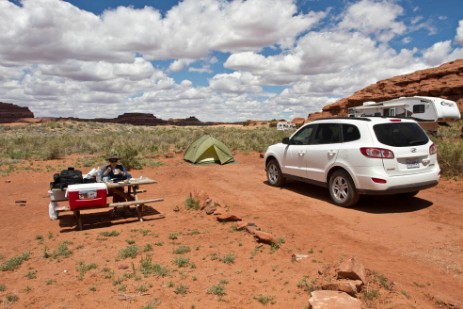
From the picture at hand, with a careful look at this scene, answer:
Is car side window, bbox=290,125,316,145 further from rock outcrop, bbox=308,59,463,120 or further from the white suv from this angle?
rock outcrop, bbox=308,59,463,120

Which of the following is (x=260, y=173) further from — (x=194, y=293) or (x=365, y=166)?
(x=194, y=293)

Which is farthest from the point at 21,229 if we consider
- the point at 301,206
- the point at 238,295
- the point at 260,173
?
the point at 260,173

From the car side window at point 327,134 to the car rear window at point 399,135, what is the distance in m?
0.93

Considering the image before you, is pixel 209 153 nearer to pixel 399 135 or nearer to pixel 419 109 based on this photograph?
pixel 399 135

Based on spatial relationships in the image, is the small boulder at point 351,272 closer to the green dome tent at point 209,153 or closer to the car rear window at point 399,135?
the car rear window at point 399,135

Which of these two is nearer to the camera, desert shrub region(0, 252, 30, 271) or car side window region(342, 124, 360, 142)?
desert shrub region(0, 252, 30, 271)

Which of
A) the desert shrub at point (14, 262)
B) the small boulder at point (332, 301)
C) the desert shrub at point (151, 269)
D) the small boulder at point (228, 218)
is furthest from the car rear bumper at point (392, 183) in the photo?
the desert shrub at point (14, 262)

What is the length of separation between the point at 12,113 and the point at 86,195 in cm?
15911

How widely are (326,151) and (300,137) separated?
1.42m

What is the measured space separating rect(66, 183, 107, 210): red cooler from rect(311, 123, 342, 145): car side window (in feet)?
16.3

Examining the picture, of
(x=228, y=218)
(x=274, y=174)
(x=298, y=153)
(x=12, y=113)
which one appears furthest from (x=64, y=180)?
(x=12, y=113)

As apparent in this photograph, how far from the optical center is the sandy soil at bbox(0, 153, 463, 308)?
156 inches

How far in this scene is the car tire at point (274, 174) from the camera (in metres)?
9.91

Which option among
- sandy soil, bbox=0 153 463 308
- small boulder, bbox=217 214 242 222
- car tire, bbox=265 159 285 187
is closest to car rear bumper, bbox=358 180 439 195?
sandy soil, bbox=0 153 463 308
